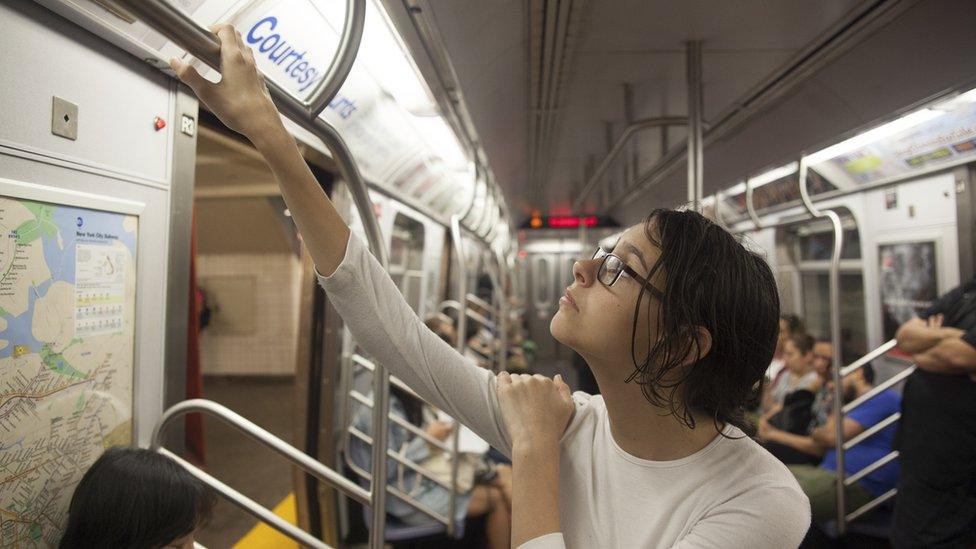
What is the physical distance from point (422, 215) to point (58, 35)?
3418mm

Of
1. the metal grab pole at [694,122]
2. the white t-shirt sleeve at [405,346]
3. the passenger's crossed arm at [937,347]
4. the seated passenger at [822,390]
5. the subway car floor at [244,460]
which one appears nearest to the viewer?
the white t-shirt sleeve at [405,346]

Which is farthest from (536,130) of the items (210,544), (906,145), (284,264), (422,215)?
(284,264)

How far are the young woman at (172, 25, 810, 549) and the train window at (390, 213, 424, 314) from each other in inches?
118

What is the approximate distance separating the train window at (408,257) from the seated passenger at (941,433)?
126 inches

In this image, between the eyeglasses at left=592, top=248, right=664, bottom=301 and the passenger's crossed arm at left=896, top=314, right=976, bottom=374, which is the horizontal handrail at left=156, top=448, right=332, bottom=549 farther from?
the passenger's crossed arm at left=896, top=314, right=976, bottom=374

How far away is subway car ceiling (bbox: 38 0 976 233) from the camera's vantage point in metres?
1.81

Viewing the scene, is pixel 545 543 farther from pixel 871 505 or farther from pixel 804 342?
pixel 804 342

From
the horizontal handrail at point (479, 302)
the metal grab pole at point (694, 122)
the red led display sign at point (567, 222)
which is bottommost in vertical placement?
the horizontal handrail at point (479, 302)

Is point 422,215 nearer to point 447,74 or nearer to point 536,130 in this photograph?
point 536,130

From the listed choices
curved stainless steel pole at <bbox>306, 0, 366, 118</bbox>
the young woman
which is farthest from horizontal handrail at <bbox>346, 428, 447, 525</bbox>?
curved stainless steel pole at <bbox>306, 0, 366, 118</bbox>

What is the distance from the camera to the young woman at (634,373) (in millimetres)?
770

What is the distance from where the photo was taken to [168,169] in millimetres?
1546

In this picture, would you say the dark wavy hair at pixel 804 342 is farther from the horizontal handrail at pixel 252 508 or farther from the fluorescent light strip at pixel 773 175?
the horizontal handrail at pixel 252 508

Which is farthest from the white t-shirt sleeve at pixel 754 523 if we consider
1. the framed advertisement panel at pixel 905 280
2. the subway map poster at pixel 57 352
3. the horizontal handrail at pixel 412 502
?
the framed advertisement panel at pixel 905 280
